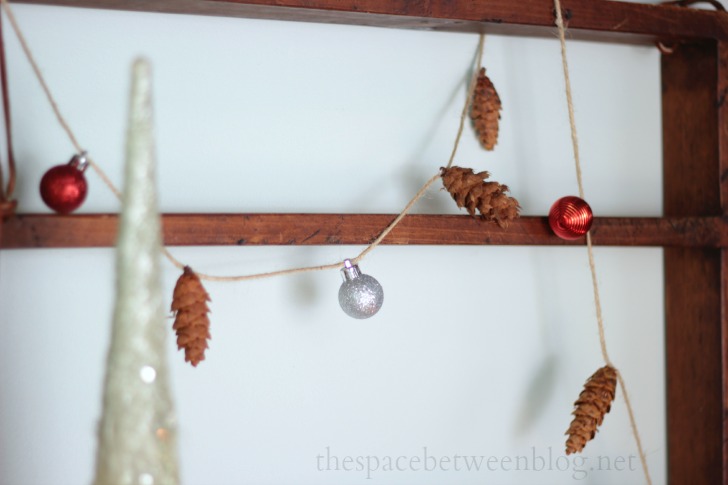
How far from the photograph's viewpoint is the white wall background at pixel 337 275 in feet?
2.68

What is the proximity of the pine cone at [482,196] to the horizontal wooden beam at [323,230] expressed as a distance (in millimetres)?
20

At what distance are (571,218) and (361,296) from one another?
247mm

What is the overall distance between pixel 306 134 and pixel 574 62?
38 cm

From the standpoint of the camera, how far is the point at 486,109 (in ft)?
3.09

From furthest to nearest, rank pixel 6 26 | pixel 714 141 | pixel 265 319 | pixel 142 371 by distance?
pixel 714 141
pixel 265 319
pixel 6 26
pixel 142 371

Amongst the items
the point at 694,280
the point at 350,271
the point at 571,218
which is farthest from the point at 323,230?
the point at 694,280

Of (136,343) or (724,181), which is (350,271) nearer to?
(136,343)

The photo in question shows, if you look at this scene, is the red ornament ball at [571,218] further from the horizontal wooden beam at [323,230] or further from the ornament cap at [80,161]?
the ornament cap at [80,161]

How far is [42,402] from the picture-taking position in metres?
0.81

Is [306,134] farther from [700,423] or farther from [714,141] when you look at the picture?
[700,423]

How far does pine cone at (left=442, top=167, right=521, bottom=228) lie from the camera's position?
2.68ft

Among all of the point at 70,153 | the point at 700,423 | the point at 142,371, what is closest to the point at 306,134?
the point at 70,153

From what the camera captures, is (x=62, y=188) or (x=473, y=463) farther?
(x=473, y=463)

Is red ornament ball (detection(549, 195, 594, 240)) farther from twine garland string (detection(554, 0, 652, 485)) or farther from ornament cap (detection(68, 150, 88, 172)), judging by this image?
ornament cap (detection(68, 150, 88, 172))
